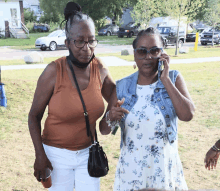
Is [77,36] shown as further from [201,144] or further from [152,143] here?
[201,144]

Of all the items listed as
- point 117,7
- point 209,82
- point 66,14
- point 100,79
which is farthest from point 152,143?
point 117,7

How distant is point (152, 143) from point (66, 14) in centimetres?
133

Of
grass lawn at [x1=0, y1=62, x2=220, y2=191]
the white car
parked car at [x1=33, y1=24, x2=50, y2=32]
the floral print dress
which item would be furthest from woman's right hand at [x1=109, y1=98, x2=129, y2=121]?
parked car at [x1=33, y1=24, x2=50, y2=32]

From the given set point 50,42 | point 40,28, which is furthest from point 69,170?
point 40,28

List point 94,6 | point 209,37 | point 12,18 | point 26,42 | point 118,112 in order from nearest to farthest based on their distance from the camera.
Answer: point 118,112
point 209,37
point 26,42
point 94,6
point 12,18

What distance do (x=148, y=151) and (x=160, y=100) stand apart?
1.43 ft

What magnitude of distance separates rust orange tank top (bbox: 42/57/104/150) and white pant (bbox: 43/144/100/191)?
0.06 metres

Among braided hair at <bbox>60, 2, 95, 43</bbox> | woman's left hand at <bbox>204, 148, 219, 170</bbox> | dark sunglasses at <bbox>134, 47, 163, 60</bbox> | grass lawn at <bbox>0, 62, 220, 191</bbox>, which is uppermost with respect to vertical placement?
braided hair at <bbox>60, 2, 95, 43</bbox>

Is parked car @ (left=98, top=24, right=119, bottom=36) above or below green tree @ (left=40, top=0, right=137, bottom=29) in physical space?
below

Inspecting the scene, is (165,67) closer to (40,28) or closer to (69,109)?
A: (69,109)

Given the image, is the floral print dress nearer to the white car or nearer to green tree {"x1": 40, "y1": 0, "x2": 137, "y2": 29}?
the white car

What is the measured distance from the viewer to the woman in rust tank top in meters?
2.12

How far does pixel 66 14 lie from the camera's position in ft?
7.48

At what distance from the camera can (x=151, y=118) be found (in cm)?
212
